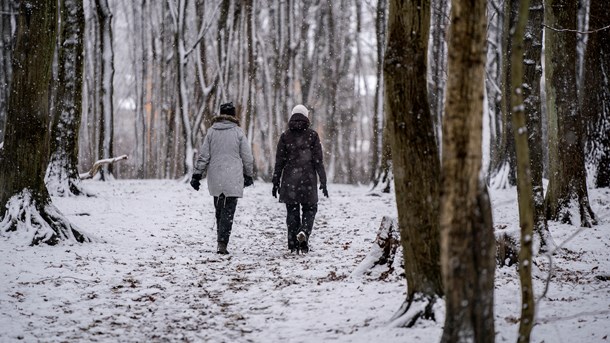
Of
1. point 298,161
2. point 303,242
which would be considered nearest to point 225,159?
point 298,161

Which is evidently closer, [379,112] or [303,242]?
[303,242]

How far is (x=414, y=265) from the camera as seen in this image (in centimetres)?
411

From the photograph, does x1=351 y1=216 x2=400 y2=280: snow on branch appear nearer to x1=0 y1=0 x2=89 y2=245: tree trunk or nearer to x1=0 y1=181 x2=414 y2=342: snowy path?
x1=0 y1=181 x2=414 y2=342: snowy path

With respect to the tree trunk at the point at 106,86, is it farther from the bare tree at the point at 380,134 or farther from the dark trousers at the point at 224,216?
the dark trousers at the point at 224,216

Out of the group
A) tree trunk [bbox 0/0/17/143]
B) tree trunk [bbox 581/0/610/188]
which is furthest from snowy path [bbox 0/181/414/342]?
tree trunk [bbox 0/0/17/143]

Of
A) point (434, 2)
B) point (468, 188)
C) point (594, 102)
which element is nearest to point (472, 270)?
point (468, 188)

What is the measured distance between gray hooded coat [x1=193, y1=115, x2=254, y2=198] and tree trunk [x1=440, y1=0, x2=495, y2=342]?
16.6 ft

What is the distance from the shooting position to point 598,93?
460 inches

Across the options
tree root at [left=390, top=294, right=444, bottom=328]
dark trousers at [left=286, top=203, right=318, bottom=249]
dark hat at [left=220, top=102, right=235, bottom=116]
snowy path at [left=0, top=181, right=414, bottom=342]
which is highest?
dark hat at [left=220, top=102, right=235, bottom=116]

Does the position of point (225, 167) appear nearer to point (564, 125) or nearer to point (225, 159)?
point (225, 159)

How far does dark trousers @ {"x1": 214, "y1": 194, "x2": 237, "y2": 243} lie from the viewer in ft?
25.2

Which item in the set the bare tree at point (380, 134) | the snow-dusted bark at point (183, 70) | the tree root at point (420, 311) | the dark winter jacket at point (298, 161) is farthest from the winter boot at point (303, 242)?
the snow-dusted bark at point (183, 70)

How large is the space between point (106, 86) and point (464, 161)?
13.7m

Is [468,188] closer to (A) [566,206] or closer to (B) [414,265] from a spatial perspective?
(B) [414,265]
